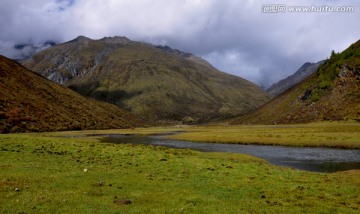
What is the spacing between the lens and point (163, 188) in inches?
1043

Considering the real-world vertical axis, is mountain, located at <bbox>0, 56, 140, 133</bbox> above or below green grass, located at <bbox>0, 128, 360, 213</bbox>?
above

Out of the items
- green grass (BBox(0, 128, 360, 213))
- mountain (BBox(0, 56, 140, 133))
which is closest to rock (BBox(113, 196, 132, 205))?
green grass (BBox(0, 128, 360, 213))

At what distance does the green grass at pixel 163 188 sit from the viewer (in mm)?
21156

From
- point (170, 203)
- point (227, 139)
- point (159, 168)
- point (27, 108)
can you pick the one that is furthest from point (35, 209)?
point (27, 108)

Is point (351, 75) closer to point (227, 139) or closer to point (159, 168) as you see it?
point (227, 139)

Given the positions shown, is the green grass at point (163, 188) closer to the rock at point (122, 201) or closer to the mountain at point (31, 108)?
the rock at point (122, 201)

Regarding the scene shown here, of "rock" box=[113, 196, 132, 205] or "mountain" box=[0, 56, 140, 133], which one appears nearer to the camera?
"rock" box=[113, 196, 132, 205]

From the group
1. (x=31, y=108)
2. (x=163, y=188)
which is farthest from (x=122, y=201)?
(x=31, y=108)

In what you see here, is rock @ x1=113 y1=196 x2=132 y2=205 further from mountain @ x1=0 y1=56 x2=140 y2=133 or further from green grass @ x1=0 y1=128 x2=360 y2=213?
mountain @ x1=0 y1=56 x2=140 y2=133

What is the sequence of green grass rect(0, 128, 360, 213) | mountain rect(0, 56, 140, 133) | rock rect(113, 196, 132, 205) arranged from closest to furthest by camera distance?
green grass rect(0, 128, 360, 213)
rock rect(113, 196, 132, 205)
mountain rect(0, 56, 140, 133)

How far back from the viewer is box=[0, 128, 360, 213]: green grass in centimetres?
2116

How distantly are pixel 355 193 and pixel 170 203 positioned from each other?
14.6 metres

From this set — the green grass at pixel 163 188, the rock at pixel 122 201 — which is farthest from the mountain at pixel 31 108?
the rock at pixel 122 201

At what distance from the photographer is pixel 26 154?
42875 millimetres
